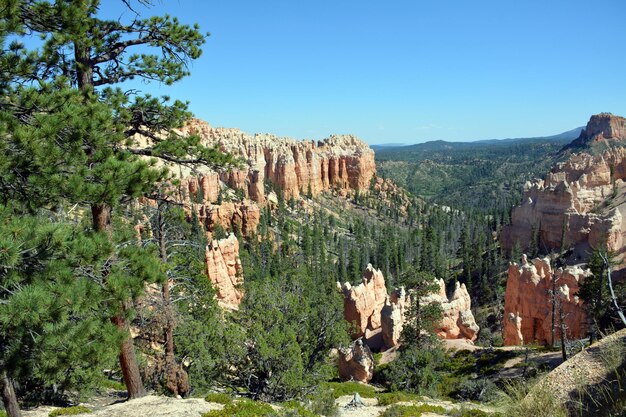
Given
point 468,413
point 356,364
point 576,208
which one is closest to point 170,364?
point 468,413

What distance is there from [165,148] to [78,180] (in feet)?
8.69

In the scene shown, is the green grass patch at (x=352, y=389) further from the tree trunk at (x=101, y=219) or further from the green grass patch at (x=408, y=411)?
the tree trunk at (x=101, y=219)

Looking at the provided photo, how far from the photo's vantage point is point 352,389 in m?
22.8

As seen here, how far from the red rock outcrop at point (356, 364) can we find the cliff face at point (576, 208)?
2723 centimetres

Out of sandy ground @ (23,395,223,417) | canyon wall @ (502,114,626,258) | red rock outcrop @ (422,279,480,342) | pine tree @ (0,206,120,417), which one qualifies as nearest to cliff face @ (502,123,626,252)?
canyon wall @ (502,114,626,258)

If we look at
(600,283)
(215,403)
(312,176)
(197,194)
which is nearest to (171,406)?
(215,403)

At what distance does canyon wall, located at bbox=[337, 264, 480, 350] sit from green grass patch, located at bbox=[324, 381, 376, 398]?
5.36 m

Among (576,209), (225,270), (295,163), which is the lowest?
(225,270)

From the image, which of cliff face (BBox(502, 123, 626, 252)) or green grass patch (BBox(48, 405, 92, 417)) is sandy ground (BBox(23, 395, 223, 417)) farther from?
cliff face (BBox(502, 123, 626, 252))

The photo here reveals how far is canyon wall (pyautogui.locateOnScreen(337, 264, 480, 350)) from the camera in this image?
31980 millimetres

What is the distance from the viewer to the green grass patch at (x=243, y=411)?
28.3ft

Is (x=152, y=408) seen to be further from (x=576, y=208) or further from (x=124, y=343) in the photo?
(x=576, y=208)

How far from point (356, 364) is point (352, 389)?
379cm

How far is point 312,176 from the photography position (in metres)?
107
